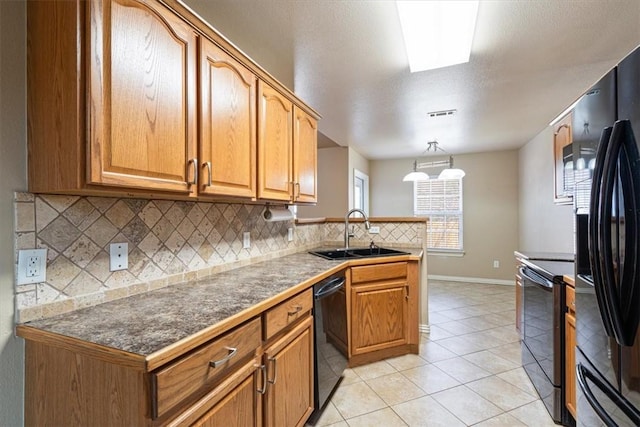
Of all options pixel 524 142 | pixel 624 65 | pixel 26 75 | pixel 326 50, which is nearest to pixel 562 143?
pixel 624 65

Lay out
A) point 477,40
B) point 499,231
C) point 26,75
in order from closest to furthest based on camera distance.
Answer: point 26,75
point 477,40
point 499,231

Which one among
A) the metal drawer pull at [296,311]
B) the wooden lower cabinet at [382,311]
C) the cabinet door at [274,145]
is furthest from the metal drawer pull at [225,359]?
the wooden lower cabinet at [382,311]

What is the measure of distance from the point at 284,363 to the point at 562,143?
9.12 ft

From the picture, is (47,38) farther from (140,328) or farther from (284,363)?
(284,363)

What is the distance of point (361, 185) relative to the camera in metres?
5.98

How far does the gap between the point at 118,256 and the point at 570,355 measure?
2410 millimetres

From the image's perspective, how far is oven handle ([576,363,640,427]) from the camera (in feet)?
3.05

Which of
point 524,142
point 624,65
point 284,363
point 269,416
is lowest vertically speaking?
point 269,416

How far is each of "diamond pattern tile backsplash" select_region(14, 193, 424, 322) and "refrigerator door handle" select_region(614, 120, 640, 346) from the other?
183 centimetres

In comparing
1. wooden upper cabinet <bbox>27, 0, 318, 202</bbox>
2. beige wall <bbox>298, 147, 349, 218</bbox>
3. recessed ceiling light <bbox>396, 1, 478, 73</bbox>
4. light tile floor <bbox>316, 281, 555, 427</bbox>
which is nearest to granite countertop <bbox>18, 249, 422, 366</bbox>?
wooden upper cabinet <bbox>27, 0, 318, 202</bbox>

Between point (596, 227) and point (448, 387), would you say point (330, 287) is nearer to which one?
point (448, 387)

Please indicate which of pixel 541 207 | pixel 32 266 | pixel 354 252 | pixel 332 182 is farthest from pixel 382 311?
pixel 541 207

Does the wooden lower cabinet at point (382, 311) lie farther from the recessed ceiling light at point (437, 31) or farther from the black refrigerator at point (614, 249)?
the recessed ceiling light at point (437, 31)

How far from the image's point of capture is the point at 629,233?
933 millimetres
